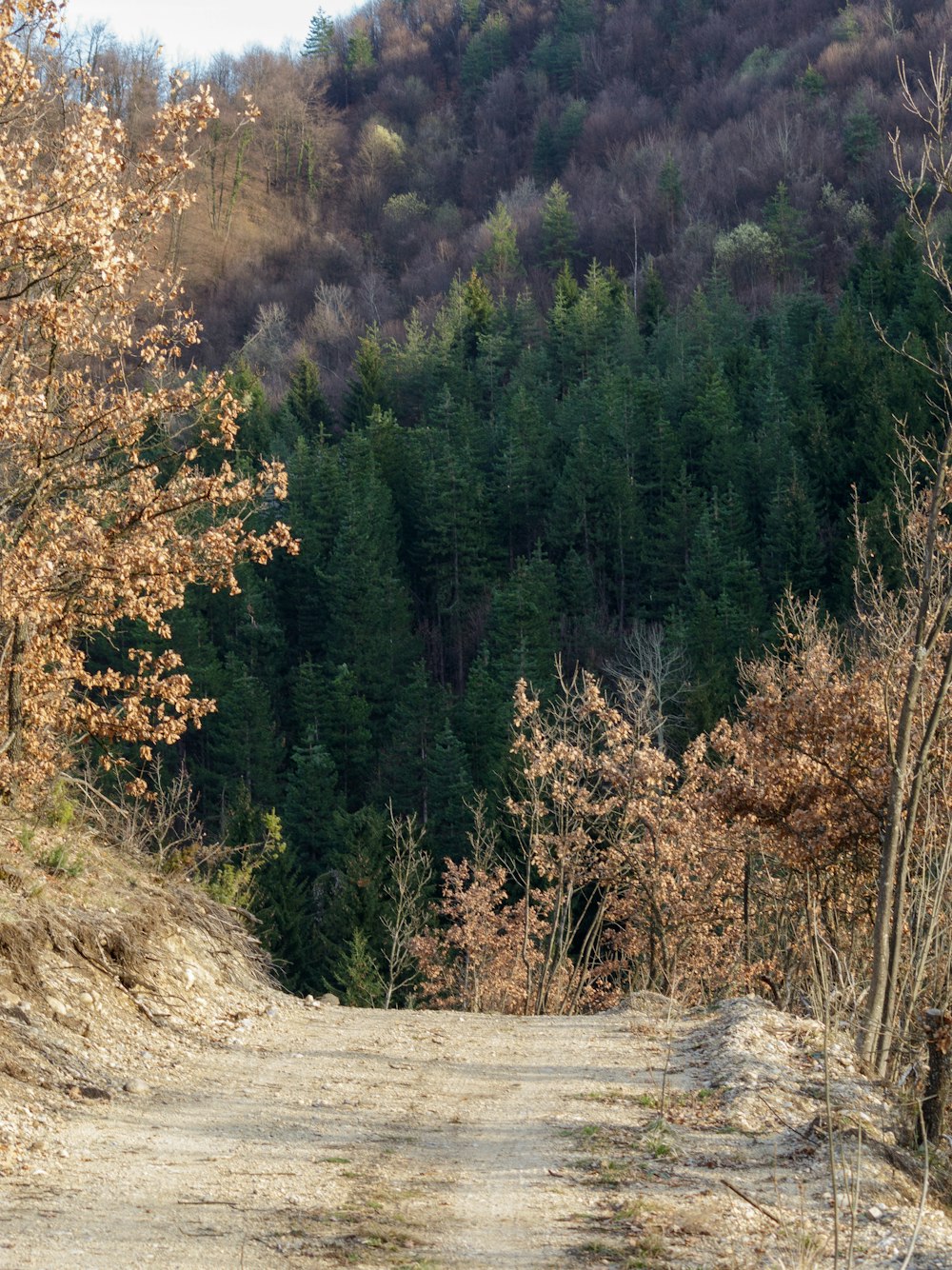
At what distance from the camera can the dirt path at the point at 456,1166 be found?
5.21 meters

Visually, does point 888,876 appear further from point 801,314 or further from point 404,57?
point 404,57

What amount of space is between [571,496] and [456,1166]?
4880 cm

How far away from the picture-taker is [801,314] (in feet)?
201

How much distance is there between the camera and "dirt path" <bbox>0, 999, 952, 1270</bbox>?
5.21m

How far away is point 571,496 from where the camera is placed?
2140 inches

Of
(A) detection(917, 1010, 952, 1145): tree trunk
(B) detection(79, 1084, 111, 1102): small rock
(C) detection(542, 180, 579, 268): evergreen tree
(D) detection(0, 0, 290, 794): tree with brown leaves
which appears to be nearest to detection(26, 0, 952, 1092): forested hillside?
(C) detection(542, 180, 579, 268): evergreen tree

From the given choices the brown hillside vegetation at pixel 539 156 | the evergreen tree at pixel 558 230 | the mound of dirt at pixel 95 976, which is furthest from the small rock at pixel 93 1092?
the evergreen tree at pixel 558 230

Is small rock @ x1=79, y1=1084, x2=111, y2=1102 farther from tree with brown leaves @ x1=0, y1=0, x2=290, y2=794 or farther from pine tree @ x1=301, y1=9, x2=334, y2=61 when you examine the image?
pine tree @ x1=301, y1=9, x2=334, y2=61

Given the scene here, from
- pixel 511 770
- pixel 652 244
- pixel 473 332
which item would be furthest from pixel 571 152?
pixel 511 770

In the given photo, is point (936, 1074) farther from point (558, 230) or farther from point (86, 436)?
point (558, 230)

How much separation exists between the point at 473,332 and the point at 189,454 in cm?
6202

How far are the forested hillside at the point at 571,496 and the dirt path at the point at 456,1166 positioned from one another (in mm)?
2789

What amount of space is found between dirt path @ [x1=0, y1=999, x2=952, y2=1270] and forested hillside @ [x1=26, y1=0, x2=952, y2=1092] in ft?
9.15

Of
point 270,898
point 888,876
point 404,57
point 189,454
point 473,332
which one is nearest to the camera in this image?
point 888,876
